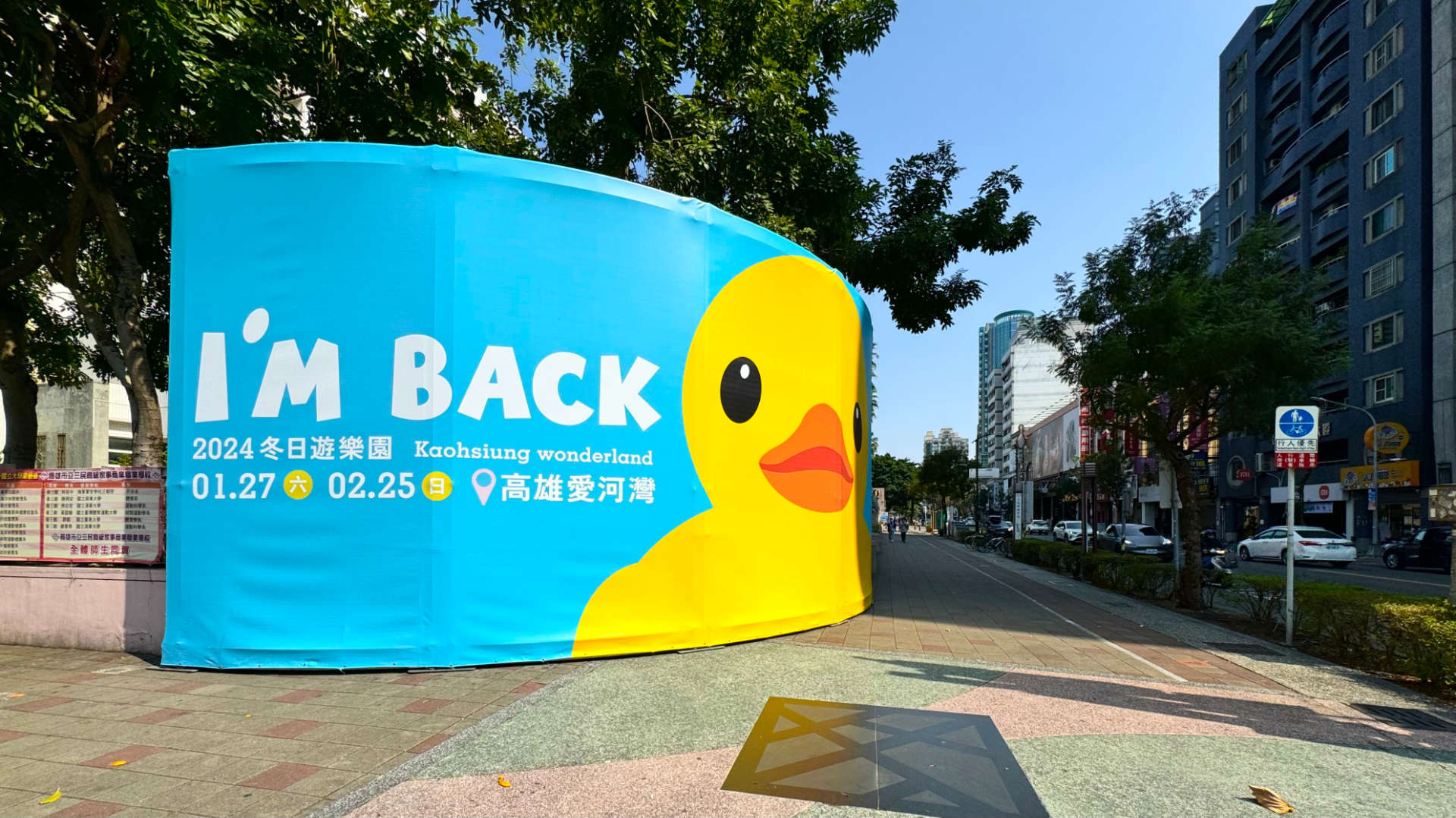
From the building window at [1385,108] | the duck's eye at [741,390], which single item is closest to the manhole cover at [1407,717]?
the duck's eye at [741,390]

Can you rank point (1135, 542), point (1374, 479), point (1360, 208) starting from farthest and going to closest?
point (1360, 208)
point (1374, 479)
point (1135, 542)

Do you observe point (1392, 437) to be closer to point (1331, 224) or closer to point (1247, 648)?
point (1331, 224)

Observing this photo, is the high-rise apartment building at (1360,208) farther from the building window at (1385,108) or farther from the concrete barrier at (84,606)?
the concrete barrier at (84,606)

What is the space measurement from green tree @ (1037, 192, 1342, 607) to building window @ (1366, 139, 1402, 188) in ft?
108

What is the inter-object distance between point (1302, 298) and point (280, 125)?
1841cm

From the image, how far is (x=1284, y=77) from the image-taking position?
48156 millimetres

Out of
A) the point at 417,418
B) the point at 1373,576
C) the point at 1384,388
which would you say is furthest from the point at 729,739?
the point at 1384,388

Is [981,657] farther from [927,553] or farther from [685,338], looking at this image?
[927,553]

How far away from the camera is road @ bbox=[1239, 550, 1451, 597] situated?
61.1ft

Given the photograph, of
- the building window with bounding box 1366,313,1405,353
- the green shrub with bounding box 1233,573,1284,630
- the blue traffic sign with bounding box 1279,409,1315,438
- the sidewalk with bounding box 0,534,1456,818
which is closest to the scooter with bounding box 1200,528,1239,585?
the green shrub with bounding box 1233,573,1284,630

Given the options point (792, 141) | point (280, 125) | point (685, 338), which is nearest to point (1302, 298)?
point (792, 141)

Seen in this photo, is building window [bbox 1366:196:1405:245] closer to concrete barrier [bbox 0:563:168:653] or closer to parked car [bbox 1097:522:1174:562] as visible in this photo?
parked car [bbox 1097:522:1174:562]

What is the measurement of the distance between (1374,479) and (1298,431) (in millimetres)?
32628

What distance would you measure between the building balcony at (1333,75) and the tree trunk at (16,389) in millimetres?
58243
